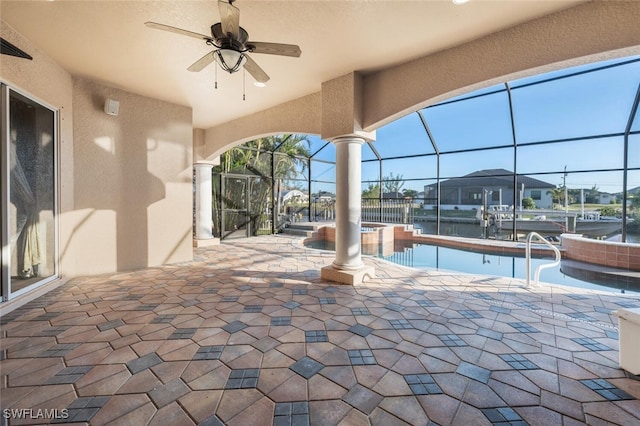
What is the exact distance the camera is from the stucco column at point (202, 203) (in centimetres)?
683

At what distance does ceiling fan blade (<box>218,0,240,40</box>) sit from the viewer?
1.88 m

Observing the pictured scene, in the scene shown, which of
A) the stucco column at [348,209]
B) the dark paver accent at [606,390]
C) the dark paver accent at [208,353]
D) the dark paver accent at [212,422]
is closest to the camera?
the dark paver accent at [212,422]

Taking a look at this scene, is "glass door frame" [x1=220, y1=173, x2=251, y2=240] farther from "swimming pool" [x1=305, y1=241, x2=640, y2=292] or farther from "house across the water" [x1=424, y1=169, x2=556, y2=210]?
"house across the water" [x1=424, y1=169, x2=556, y2=210]

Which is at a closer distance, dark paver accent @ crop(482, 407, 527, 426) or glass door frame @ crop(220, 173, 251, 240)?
dark paver accent @ crop(482, 407, 527, 426)

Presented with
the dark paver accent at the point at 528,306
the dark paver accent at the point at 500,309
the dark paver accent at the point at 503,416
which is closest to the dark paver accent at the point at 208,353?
the dark paver accent at the point at 503,416

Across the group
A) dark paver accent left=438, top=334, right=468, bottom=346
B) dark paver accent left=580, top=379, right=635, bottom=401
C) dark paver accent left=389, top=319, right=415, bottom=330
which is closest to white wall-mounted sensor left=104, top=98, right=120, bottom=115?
dark paver accent left=389, top=319, right=415, bottom=330

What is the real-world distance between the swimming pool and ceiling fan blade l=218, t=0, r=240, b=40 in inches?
188

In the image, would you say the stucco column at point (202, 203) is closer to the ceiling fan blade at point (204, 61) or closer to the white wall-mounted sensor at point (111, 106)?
the white wall-mounted sensor at point (111, 106)

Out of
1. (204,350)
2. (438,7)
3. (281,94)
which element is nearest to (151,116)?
(281,94)

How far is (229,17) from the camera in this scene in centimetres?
200

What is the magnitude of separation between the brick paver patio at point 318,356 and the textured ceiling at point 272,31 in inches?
110

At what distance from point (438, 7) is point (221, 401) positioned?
3336 mm

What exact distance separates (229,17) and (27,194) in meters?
3.27

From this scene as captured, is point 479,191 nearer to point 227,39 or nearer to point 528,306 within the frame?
point 528,306
